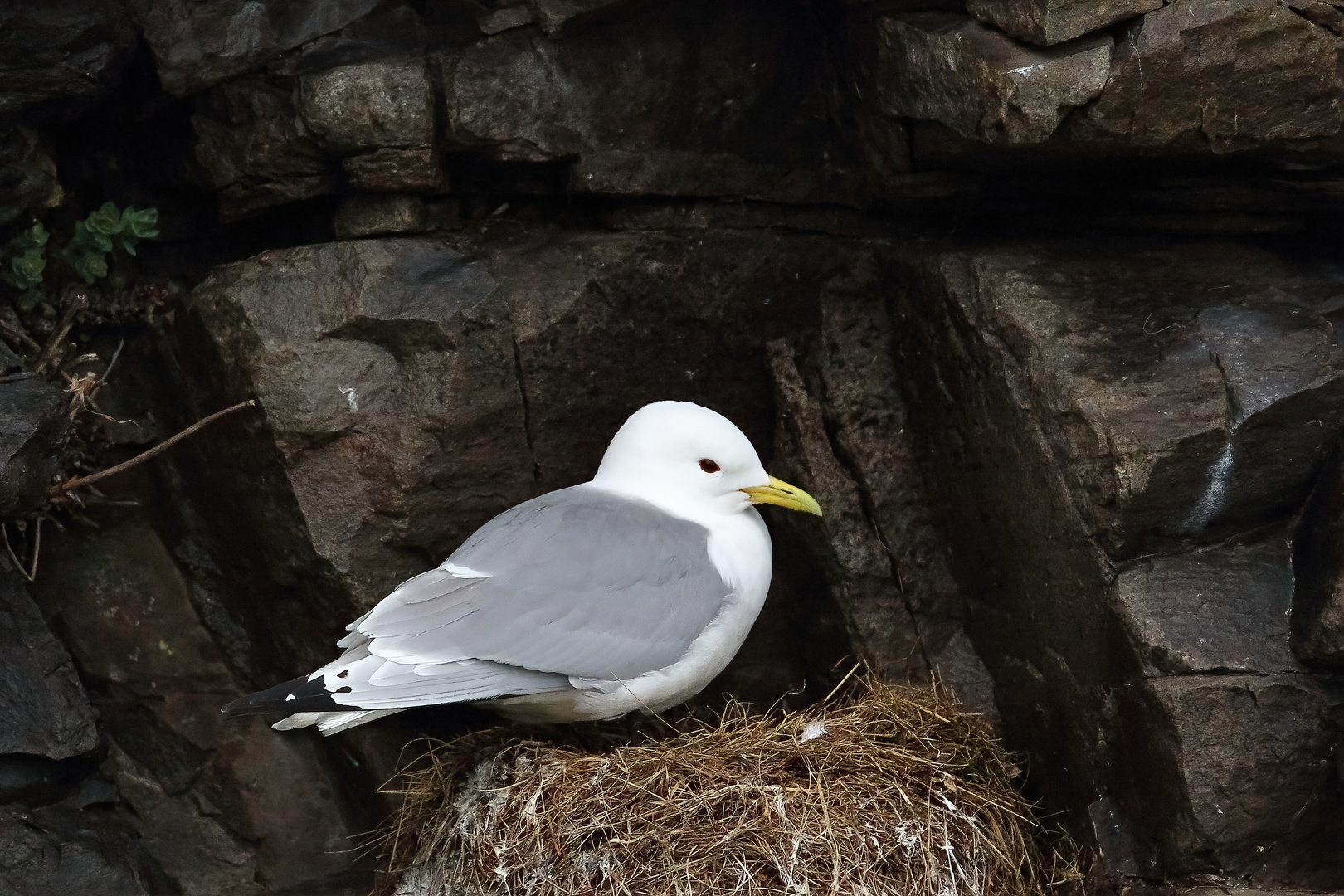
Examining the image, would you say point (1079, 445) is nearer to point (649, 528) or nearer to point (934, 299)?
point (934, 299)

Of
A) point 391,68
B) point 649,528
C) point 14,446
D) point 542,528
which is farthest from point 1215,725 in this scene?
point 14,446

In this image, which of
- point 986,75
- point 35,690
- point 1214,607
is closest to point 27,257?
point 35,690

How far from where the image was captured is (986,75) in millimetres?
2971

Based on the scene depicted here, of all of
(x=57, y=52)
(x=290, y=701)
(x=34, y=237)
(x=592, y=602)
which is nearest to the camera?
(x=290, y=701)

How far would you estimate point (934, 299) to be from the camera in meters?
3.52

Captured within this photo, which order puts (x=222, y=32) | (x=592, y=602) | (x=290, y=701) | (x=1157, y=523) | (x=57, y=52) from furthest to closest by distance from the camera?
(x=222, y=32), (x=57, y=52), (x=592, y=602), (x=1157, y=523), (x=290, y=701)

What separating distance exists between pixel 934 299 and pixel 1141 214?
559mm

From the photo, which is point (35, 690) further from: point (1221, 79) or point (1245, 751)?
point (1221, 79)

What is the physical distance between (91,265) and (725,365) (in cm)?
181

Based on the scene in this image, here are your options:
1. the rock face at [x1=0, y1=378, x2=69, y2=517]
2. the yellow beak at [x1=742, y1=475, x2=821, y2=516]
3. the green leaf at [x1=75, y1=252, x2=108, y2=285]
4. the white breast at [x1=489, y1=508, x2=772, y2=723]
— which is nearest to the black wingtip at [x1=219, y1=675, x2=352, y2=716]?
the white breast at [x1=489, y1=508, x2=772, y2=723]

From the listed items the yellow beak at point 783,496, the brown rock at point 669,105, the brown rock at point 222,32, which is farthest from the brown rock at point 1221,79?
the brown rock at point 222,32

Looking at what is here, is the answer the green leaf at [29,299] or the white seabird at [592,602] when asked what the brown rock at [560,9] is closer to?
the white seabird at [592,602]

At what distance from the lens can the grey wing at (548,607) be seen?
297cm

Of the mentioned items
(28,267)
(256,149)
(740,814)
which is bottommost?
(740,814)
